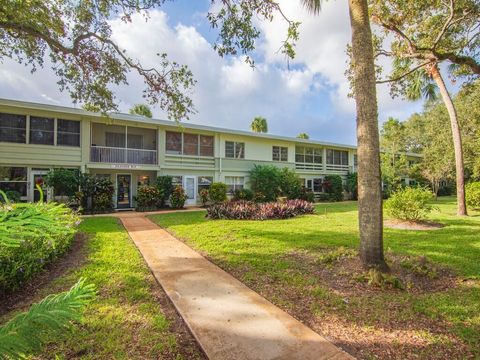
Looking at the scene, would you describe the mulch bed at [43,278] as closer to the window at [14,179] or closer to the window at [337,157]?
the window at [14,179]

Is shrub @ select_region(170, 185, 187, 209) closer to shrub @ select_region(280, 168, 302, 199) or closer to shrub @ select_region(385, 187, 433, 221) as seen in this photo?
shrub @ select_region(280, 168, 302, 199)

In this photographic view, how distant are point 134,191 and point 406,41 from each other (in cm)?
1616

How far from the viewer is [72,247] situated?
24.1ft

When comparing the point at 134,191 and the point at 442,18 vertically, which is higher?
the point at 442,18

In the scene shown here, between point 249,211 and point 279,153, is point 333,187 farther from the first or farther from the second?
point 249,211

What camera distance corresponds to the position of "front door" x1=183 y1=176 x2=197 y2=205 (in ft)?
64.6

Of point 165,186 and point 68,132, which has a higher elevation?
point 68,132

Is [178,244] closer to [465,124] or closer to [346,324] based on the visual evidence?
[346,324]

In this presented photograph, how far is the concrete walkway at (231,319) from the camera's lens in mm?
2975

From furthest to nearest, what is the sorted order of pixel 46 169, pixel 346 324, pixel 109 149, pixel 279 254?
pixel 109 149
pixel 46 169
pixel 279 254
pixel 346 324

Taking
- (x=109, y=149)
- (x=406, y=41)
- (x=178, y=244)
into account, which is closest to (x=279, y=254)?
(x=178, y=244)

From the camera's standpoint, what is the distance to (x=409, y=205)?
10539mm

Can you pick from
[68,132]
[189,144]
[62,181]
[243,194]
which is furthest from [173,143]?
[62,181]

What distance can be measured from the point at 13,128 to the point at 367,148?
55.8 ft
